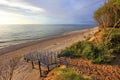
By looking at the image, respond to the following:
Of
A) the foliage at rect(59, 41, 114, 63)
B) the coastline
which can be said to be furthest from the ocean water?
the foliage at rect(59, 41, 114, 63)

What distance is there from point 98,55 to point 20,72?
6071 mm

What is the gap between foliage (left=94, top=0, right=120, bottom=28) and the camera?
18828 millimetres

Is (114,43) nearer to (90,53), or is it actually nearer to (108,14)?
(90,53)

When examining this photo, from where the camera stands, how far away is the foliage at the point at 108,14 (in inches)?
741

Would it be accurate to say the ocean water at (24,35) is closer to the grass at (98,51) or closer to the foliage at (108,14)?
the foliage at (108,14)

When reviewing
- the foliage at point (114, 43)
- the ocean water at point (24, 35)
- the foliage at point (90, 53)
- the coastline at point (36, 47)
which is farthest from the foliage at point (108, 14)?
the ocean water at point (24, 35)

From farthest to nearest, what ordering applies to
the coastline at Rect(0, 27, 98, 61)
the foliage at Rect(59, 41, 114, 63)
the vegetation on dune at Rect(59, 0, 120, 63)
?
1. the coastline at Rect(0, 27, 98, 61)
2. the vegetation on dune at Rect(59, 0, 120, 63)
3. the foliage at Rect(59, 41, 114, 63)

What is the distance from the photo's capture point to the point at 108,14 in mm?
19672

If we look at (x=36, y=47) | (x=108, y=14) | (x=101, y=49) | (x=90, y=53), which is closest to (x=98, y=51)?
(x=101, y=49)

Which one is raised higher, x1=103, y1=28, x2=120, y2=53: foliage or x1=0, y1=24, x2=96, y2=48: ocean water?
x1=103, y1=28, x2=120, y2=53: foliage

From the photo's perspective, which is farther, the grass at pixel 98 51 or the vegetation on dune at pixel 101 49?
the vegetation on dune at pixel 101 49

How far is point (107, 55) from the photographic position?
13117mm

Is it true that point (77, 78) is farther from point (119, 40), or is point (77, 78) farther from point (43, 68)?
point (119, 40)

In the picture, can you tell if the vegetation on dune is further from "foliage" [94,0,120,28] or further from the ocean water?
the ocean water
